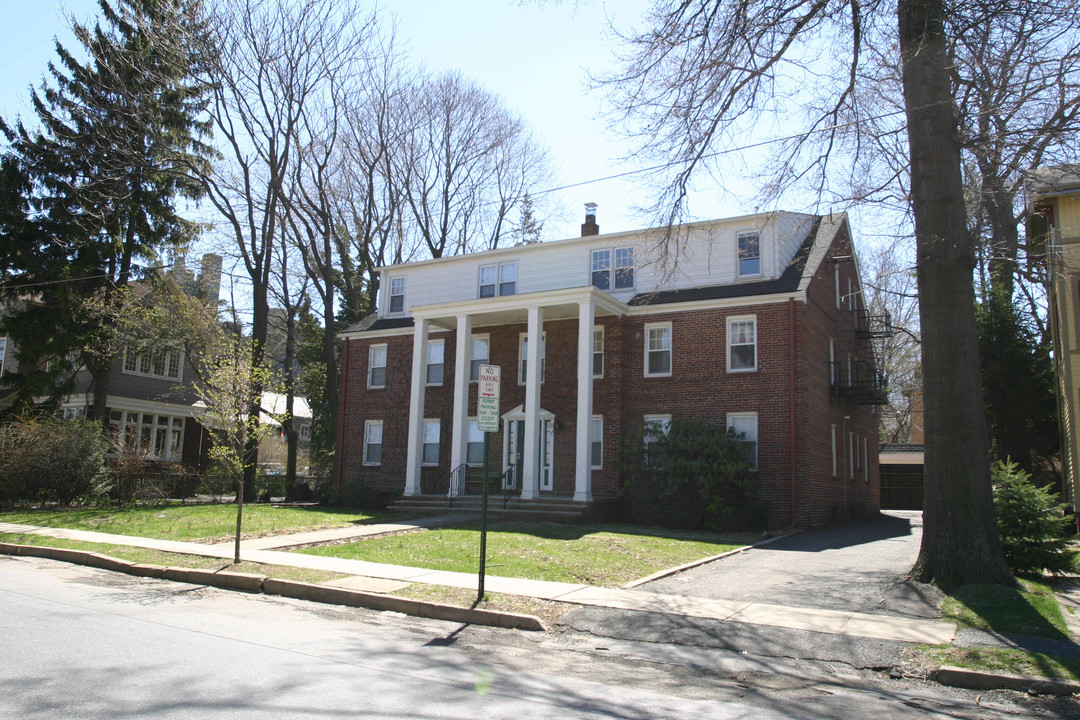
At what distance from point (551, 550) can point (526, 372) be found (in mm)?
10109

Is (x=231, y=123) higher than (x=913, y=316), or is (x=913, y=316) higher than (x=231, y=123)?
(x=231, y=123)

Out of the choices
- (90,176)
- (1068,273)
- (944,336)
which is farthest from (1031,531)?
(90,176)

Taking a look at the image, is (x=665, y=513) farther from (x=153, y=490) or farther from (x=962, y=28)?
(x=153, y=490)

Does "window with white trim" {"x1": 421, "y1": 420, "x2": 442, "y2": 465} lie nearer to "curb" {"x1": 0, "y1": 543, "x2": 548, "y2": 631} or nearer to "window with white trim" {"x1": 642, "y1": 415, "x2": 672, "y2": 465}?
"window with white trim" {"x1": 642, "y1": 415, "x2": 672, "y2": 465}

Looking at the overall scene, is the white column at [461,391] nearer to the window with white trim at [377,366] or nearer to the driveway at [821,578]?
the window with white trim at [377,366]

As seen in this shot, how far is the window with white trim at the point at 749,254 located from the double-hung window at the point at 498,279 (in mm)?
7511

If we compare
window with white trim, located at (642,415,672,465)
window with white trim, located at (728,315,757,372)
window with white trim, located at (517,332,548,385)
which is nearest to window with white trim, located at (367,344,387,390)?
window with white trim, located at (517,332,548,385)

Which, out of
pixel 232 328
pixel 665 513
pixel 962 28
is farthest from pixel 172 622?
pixel 232 328

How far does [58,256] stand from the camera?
1056 inches

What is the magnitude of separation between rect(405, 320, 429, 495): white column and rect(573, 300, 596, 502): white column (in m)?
5.43

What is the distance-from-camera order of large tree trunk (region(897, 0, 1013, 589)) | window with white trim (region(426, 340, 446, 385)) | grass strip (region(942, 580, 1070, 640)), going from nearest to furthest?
grass strip (region(942, 580, 1070, 640)) < large tree trunk (region(897, 0, 1013, 589)) < window with white trim (region(426, 340, 446, 385))

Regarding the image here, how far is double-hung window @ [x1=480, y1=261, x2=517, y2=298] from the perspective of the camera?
25.7 meters

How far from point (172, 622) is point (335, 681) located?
3169 mm

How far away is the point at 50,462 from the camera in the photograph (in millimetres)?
21625
